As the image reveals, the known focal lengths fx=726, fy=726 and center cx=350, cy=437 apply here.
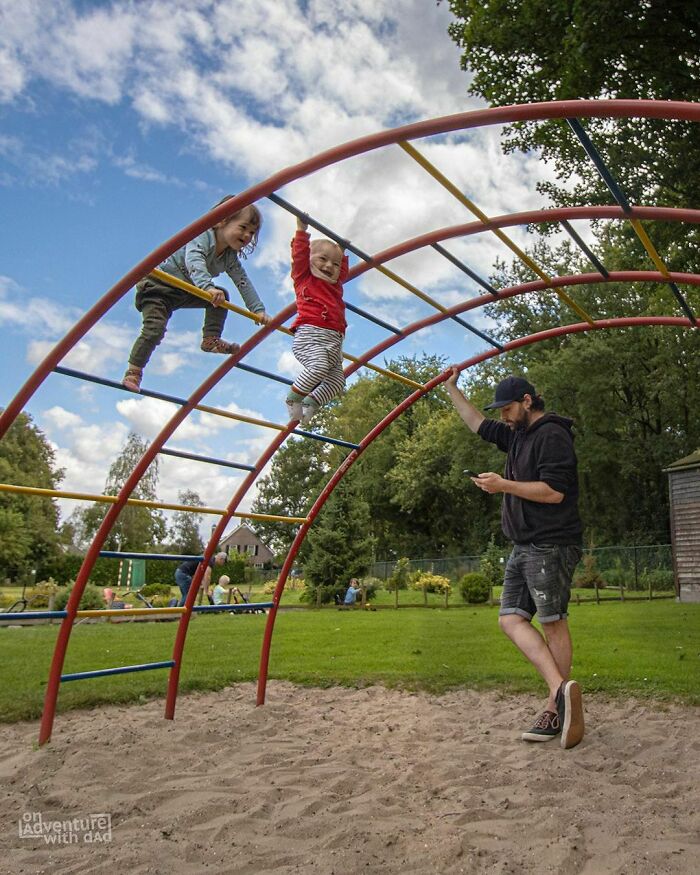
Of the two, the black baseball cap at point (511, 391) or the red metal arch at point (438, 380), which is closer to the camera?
the black baseball cap at point (511, 391)

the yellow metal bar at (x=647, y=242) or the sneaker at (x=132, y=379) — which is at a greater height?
the yellow metal bar at (x=647, y=242)

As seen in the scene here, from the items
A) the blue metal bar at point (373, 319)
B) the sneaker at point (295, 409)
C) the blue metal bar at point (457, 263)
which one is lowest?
the sneaker at point (295, 409)

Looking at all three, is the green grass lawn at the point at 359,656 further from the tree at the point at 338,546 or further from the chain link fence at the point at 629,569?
the chain link fence at the point at 629,569

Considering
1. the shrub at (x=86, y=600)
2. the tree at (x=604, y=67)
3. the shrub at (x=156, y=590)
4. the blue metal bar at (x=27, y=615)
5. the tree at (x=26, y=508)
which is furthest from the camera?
the tree at (x=26, y=508)

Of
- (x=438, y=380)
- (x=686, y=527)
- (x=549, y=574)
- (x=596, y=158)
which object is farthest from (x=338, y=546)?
(x=596, y=158)

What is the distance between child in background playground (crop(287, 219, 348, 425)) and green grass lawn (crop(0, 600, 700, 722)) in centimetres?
325

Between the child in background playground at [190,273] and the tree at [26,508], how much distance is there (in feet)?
99.7

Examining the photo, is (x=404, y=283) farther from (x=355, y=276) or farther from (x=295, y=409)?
(x=295, y=409)

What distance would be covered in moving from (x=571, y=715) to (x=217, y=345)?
2.71m

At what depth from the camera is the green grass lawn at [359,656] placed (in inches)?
230

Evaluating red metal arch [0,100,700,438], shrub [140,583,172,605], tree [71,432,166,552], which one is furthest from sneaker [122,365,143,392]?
tree [71,432,166,552]

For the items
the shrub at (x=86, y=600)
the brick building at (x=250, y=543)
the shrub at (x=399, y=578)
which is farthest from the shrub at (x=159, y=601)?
the brick building at (x=250, y=543)

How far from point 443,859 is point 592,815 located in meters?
0.78

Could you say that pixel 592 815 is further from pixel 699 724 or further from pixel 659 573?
pixel 659 573
